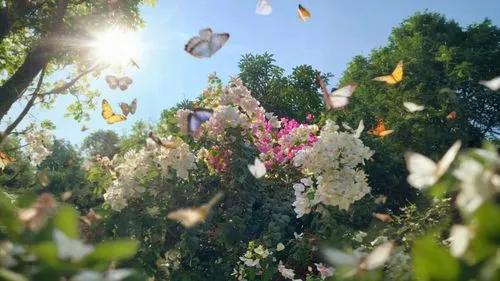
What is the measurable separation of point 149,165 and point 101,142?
42572 mm

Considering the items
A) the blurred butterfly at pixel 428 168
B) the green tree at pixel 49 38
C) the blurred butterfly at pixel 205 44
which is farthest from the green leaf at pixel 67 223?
the green tree at pixel 49 38

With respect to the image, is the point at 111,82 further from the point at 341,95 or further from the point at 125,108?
the point at 341,95

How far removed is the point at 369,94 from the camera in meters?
20.8

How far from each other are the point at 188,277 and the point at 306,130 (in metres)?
2.81

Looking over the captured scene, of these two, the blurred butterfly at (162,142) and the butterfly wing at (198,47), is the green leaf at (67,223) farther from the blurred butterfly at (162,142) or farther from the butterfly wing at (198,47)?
the blurred butterfly at (162,142)

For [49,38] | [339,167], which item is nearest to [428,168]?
[339,167]

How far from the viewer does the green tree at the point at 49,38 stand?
9.91m

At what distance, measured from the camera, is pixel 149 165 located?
19.2 ft

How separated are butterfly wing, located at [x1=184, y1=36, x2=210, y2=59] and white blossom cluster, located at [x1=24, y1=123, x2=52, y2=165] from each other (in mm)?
5006

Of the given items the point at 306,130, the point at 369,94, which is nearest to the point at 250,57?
the point at 369,94

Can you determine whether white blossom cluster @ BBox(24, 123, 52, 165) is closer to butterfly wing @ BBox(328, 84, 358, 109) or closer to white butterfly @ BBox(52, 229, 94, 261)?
butterfly wing @ BBox(328, 84, 358, 109)

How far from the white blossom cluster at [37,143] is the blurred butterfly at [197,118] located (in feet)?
11.9

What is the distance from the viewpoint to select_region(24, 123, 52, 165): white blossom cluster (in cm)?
876

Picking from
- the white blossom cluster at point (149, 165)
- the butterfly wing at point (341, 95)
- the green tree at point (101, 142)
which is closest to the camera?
the butterfly wing at point (341, 95)
